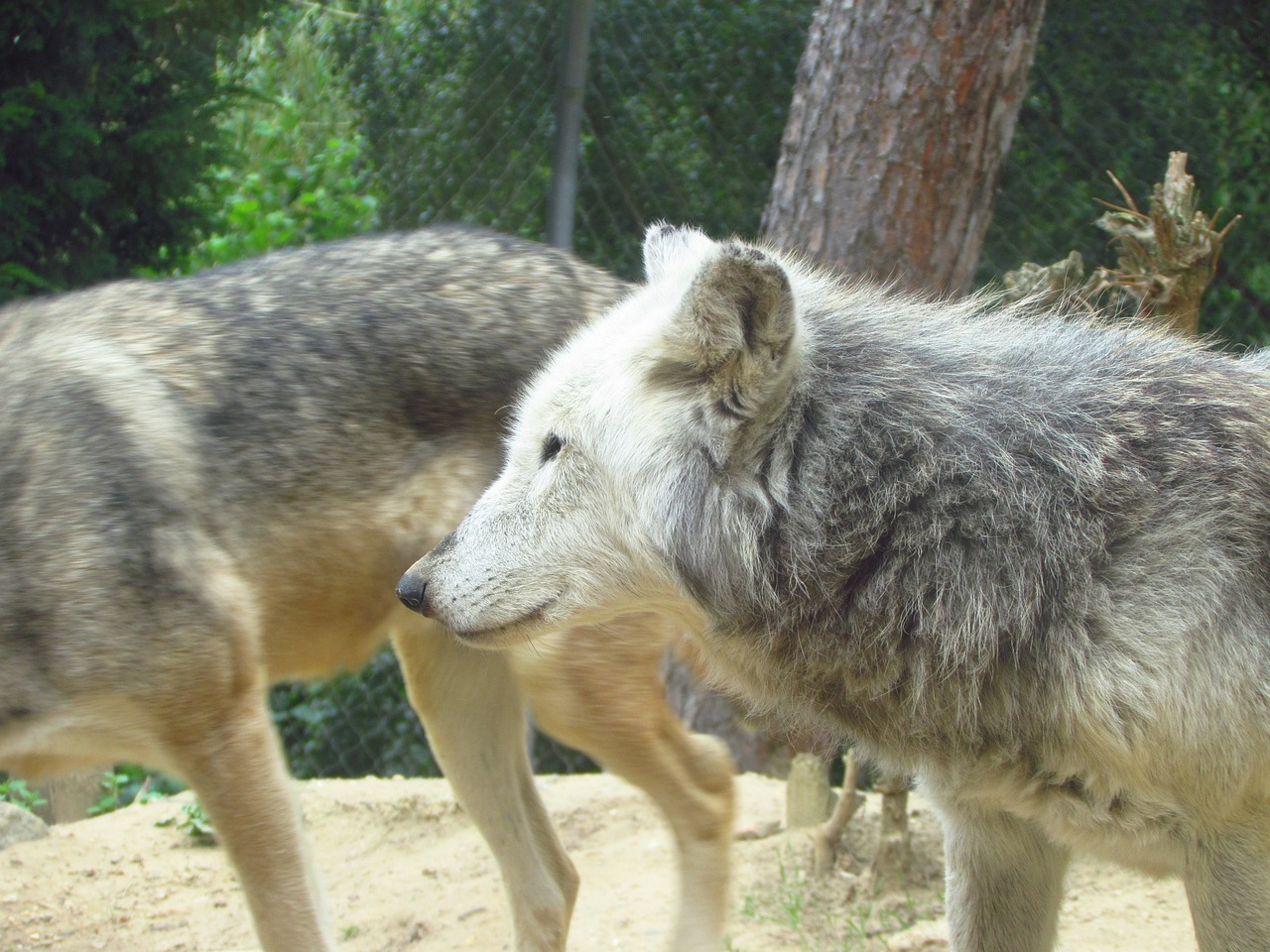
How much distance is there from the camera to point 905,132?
521 centimetres

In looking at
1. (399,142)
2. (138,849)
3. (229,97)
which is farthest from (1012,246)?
(138,849)

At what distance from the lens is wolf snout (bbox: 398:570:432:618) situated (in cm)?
284

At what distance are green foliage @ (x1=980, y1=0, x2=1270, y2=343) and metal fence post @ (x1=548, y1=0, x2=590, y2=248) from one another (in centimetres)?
234

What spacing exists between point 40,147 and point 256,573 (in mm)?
2980

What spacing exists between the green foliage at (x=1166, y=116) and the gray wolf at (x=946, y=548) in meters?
3.95

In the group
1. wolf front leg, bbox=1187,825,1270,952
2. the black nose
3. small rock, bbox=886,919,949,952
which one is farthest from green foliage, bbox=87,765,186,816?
wolf front leg, bbox=1187,825,1270,952

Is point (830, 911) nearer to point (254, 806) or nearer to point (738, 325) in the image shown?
point (254, 806)

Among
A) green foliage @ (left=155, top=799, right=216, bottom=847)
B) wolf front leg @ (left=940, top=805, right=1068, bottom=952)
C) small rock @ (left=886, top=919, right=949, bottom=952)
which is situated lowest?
green foliage @ (left=155, top=799, right=216, bottom=847)

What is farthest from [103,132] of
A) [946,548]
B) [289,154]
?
[289,154]

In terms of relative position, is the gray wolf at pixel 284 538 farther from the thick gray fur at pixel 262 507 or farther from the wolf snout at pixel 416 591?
the wolf snout at pixel 416 591

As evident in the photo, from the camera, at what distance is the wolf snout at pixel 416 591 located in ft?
9.32

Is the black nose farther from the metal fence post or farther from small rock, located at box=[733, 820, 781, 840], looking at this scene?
the metal fence post

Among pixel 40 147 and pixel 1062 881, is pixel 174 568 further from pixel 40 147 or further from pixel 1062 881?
pixel 40 147

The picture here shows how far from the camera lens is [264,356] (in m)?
3.79
